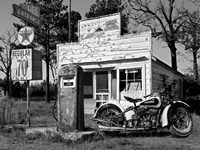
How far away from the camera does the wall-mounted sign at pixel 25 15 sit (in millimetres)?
7572

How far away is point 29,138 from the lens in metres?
6.71

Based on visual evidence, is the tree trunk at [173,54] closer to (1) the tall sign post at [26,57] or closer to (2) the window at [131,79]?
(2) the window at [131,79]

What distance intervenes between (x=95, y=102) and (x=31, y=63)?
4.74 meters

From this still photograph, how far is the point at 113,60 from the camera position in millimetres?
11398

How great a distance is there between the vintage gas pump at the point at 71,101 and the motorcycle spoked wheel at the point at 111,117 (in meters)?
0.80

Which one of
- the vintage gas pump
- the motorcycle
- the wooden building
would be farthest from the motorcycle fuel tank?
the wooden building

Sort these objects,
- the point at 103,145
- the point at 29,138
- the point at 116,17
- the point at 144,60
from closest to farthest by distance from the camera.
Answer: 1. the point at 103,145
2. the point at 29,138
3. the point at 144,60
4. the point at 116,17

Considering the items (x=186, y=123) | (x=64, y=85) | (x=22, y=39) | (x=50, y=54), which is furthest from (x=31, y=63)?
(x=50, y=54)

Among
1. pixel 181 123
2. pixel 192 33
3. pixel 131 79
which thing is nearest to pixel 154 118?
pixel 181 123

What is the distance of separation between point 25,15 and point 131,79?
204 inches

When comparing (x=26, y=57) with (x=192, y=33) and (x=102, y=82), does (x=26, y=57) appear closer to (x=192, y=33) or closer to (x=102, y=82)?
(x=102, y=82)

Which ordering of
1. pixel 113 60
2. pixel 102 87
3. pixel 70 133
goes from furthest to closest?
pixel 102 87
pixel 113 60
pixel 70 133

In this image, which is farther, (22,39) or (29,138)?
(22,39)

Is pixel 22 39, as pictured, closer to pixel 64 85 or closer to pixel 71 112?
pixel 64 85
